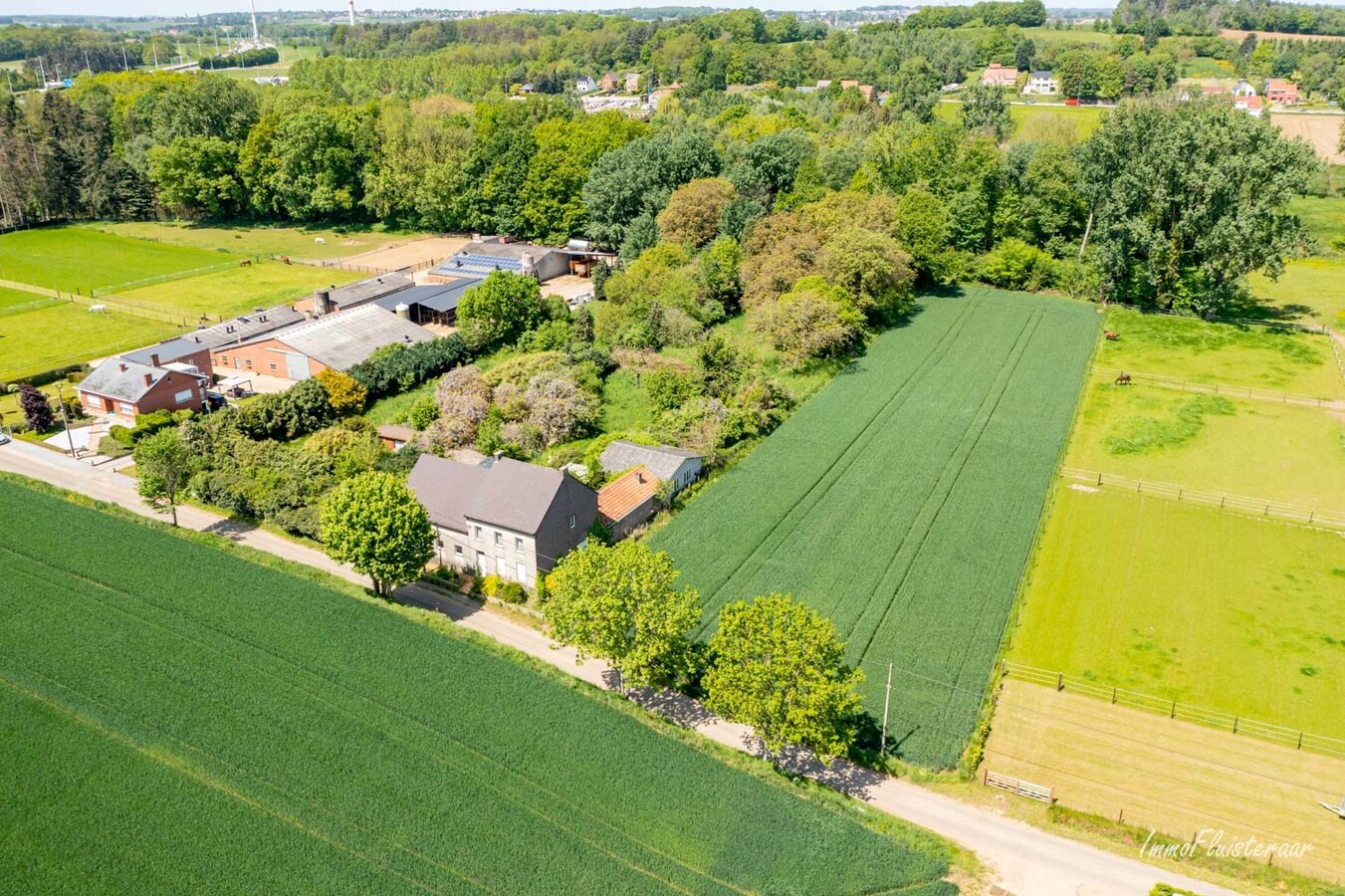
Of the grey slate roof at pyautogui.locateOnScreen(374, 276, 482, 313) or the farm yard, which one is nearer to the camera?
the farm yard

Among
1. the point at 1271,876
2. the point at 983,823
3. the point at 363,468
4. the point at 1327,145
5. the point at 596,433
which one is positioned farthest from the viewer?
the point at 1327,145

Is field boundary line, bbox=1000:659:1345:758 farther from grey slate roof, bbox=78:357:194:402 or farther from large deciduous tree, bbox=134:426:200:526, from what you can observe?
grey slate roof, bbox=78:357:194:402

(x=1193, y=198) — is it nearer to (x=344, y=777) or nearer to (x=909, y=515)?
(x=909, y=515)

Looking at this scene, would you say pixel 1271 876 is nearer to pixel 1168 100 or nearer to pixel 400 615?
pixel 400 615

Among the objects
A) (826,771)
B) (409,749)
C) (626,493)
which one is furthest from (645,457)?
(409,749)

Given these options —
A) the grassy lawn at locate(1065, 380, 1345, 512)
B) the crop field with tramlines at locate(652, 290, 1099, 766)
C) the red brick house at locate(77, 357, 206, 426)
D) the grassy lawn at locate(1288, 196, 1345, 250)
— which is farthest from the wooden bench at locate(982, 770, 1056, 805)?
the grassy lawn at locate(1288, 196, 1345, 250)

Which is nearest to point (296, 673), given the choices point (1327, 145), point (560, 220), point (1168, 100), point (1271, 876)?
point (1271, 876)
